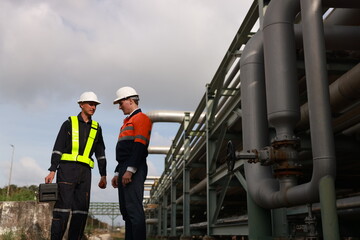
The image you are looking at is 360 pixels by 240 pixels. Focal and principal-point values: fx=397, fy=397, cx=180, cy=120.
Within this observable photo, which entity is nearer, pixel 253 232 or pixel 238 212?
pixel 253 232

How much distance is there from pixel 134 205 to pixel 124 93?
3.94 feet

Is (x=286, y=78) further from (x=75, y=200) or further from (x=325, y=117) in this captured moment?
(x=75, y=200)

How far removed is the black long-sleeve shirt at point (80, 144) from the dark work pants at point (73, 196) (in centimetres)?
12

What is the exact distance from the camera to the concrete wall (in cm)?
565

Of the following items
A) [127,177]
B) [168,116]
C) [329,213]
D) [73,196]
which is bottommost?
[329,213]

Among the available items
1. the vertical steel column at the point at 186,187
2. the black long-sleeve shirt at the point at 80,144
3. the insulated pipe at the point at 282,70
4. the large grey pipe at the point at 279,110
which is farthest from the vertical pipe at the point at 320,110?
the vertical steel column at the point at 186,187

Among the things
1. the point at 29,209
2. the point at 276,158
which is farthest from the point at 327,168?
the point at 29,209

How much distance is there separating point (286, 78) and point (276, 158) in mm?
622

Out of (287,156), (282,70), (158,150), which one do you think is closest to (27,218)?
(287,156)

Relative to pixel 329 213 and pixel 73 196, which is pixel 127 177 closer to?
pixel 73 196

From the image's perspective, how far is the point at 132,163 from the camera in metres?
3.92

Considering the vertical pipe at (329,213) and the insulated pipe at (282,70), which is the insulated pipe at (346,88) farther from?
the vertical pipe at (329,213)

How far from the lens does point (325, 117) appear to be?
2.62 m

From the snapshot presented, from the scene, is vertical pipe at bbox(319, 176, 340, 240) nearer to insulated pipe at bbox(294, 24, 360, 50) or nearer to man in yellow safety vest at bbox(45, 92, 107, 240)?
insulated pipe at bbox(294, 24, 360, 50)
